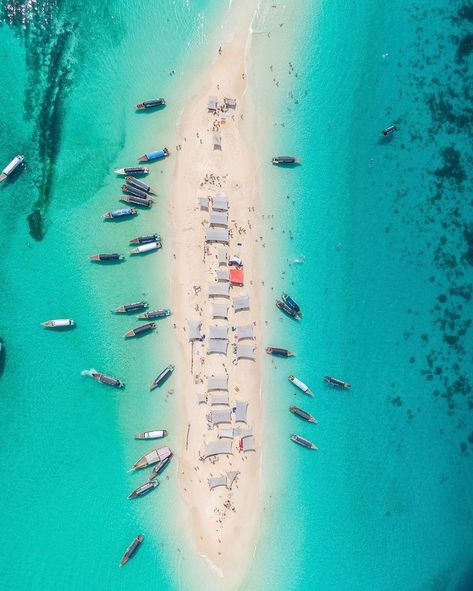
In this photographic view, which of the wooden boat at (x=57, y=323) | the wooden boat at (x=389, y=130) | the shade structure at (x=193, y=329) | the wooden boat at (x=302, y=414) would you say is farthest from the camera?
the wooden boat at (x=389, y=130)

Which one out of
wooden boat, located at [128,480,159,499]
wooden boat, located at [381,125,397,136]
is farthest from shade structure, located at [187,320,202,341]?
Answer: wooden boat, located at [381,125,397,136]

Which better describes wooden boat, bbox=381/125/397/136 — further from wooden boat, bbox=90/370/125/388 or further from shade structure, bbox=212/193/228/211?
wooden boat, bbox=90/370/125/388

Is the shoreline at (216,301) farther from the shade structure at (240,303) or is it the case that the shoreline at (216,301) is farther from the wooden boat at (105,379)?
the wooden boat at (105,379)

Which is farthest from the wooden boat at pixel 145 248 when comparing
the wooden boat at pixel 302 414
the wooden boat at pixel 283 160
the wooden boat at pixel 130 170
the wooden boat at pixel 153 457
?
the wooden boat at pixel 302 414

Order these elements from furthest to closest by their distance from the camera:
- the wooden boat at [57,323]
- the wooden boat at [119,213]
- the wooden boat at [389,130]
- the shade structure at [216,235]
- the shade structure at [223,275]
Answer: the wooden boat at [389,130], the shade structure at [223,275], the shade structure at [216,235], the wooden boat at [119,213], the wooden boat at [57,323]

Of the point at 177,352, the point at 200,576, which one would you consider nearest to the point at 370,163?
the point at 177,352
